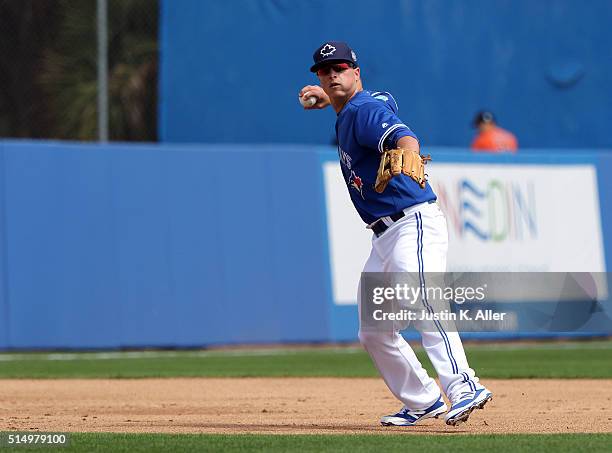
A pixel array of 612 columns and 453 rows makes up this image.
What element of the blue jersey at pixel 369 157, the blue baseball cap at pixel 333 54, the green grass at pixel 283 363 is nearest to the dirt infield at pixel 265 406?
the green grass at pixel 283 363

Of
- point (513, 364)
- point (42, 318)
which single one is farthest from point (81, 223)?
point (513, 364)

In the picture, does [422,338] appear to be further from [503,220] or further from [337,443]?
[503,220]

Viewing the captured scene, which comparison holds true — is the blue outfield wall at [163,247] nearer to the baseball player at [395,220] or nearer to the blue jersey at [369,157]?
the baseball player at [395,220]

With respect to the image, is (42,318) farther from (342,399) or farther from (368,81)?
(368,81)

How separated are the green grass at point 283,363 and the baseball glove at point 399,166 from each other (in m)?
4.78

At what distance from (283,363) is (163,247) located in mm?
1857

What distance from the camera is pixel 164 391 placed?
966cm

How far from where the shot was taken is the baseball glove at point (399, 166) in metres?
6.27

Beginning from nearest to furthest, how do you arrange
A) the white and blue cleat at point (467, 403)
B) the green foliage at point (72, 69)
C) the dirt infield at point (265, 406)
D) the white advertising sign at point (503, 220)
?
the white and blue cleat at point (467, 403), the dirt infield at point (265, 406), the white advertising sign at point (503, 220), the green foliage at point (72, 69)

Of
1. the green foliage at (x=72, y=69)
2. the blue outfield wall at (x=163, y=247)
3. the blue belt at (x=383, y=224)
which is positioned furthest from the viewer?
the green foliage at (x=72, y=69)

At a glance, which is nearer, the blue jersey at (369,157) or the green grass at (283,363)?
the blue jersey at (369,157)

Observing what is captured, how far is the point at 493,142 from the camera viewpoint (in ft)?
50.8

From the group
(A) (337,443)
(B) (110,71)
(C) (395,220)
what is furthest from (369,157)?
(B) (110,71)

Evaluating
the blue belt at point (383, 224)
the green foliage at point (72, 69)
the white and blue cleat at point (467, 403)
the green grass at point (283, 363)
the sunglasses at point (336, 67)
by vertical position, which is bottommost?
the green grass at point (283, 363)
